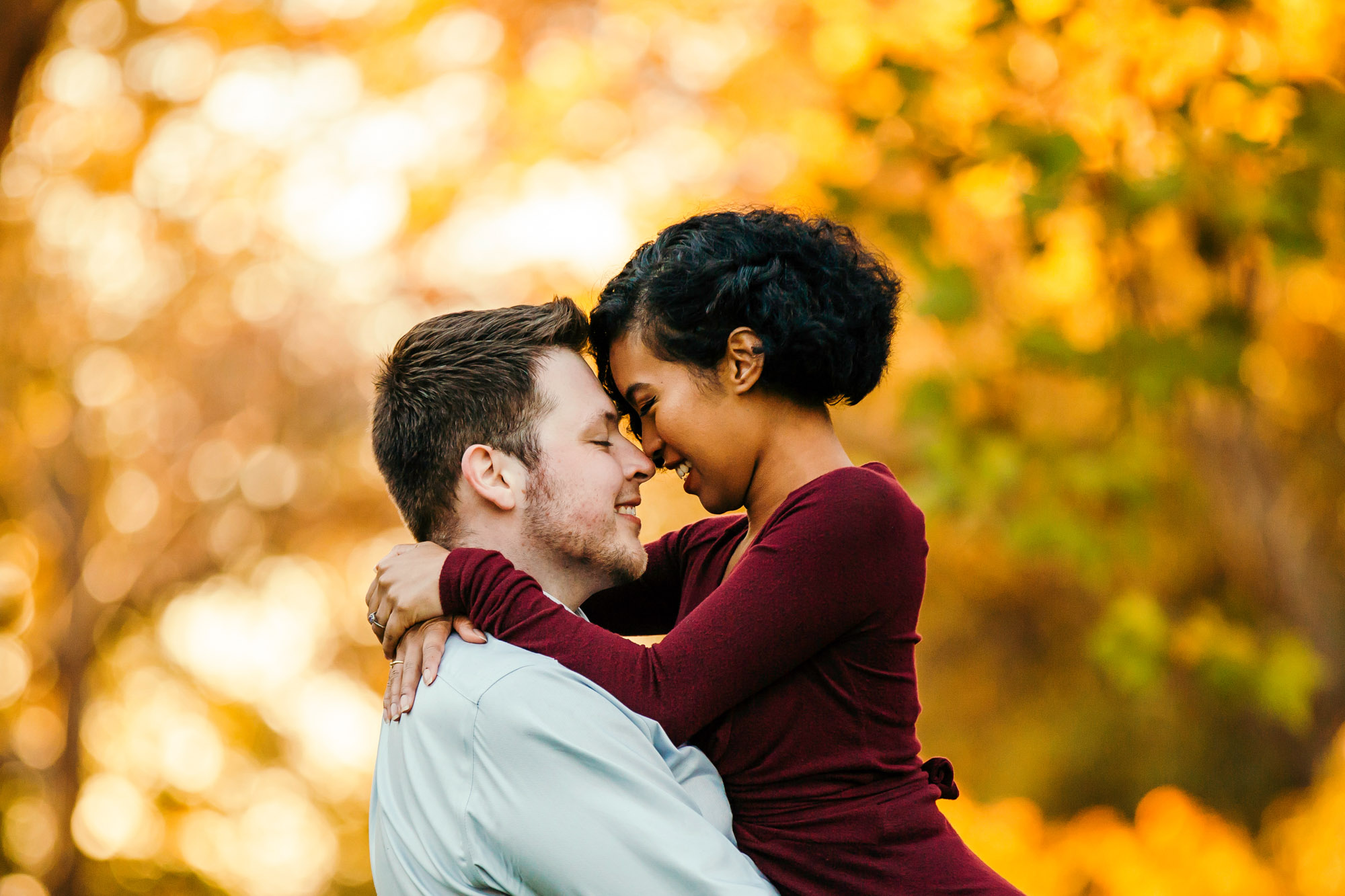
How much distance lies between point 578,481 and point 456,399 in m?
0.27

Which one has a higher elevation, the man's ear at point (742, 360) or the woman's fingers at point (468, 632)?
the man's ear at point (742, 360)

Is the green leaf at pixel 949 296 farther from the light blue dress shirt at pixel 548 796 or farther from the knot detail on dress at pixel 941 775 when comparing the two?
the light blue dress shirt at pixel 548 796

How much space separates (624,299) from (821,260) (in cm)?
37

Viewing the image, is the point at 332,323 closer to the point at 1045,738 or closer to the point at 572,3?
the point at 572,3

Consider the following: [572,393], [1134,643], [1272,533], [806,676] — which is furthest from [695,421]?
[1272,533]

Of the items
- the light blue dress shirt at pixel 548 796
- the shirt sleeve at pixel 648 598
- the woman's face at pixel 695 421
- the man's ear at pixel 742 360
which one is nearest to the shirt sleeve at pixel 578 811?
the light blue dress shirt at pixel 548 796

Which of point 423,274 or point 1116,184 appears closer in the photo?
point 1116,184

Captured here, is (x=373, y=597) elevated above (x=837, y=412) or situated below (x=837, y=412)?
above

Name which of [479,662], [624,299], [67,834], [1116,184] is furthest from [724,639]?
[67,834]

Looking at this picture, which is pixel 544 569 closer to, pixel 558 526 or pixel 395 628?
pixel 558 526

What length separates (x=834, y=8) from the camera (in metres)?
5.58

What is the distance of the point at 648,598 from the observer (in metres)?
2.55

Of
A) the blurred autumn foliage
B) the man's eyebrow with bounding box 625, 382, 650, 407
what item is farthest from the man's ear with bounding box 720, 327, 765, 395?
the blurred autumn foliage

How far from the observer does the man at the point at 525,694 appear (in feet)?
5.48
